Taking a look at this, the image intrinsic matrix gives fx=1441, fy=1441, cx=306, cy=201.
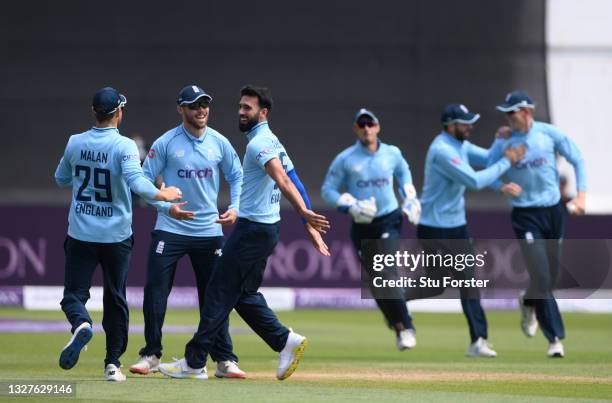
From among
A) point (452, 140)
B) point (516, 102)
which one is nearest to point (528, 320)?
point (452, 140)

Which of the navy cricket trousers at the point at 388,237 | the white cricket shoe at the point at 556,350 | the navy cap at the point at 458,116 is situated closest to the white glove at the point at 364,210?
the navy cricket trousers at the point at 388,237

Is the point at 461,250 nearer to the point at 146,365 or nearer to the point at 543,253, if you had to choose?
the point at 543,253

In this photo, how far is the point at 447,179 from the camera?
13312mm

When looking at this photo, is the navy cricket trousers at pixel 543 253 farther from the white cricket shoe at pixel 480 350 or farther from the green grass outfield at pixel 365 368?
the white cricket shoe at pixel 480 350

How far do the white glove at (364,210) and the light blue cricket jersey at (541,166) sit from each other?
4.27ft

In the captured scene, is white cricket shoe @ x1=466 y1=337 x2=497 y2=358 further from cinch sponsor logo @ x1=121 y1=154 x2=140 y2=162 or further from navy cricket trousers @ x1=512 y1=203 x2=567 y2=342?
cinch sponsor logo @ x1=121 y1=154 x2=140 y2=162

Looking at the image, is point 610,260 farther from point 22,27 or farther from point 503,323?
point 22,27

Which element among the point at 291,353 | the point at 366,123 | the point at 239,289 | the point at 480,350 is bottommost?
the point at 480,350

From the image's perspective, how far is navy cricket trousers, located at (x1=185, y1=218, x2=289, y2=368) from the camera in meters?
9.76

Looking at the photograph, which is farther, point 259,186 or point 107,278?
point 259,186

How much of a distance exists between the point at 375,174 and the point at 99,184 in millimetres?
4470

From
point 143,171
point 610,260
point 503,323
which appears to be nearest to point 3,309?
point 503,323

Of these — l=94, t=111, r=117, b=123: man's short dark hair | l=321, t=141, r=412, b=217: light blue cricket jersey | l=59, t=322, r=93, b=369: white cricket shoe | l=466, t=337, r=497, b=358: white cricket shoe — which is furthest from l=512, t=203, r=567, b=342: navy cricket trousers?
l=59, t=322, r=93, b=369: white cricket shoe
